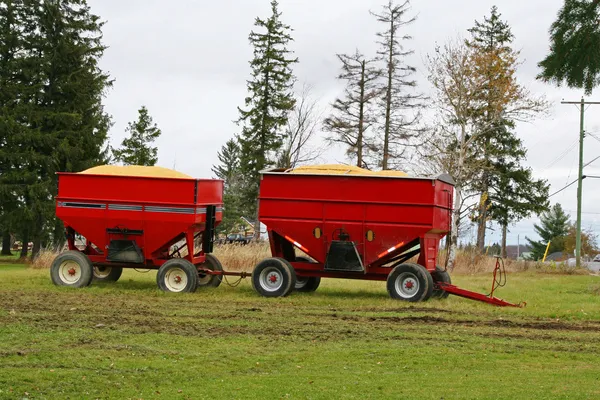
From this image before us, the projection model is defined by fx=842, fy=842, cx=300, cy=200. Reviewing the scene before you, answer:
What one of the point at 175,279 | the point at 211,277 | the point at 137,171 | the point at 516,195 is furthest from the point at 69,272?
the point at 516,195

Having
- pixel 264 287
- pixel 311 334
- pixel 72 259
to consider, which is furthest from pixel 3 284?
pixel 311 334

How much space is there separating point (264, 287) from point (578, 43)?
9.21m

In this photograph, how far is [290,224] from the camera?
19.0 metres

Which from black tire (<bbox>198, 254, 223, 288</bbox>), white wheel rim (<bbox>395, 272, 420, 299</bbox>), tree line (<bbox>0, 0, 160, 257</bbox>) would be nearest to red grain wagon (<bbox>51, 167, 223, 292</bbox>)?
black tire (<bbox>198, 254, 223, 288</bbox>)

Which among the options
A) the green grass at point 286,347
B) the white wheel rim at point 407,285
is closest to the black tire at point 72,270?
the green grass at point 286,347

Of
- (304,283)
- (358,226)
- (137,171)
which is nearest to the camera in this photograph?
(358,226)

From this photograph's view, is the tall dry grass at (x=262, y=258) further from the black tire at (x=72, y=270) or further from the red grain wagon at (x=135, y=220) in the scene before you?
the black tire at (x=72, y=270)

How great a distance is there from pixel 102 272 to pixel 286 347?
11.1 m

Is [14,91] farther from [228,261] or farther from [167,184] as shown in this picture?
[167,184]

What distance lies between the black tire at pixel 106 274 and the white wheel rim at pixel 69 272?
182 cm

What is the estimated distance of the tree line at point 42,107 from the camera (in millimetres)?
36312

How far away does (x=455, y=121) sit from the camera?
40125 mm

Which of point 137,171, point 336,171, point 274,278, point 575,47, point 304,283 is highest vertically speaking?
point 575,47

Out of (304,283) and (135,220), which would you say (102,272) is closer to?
(135,220)
